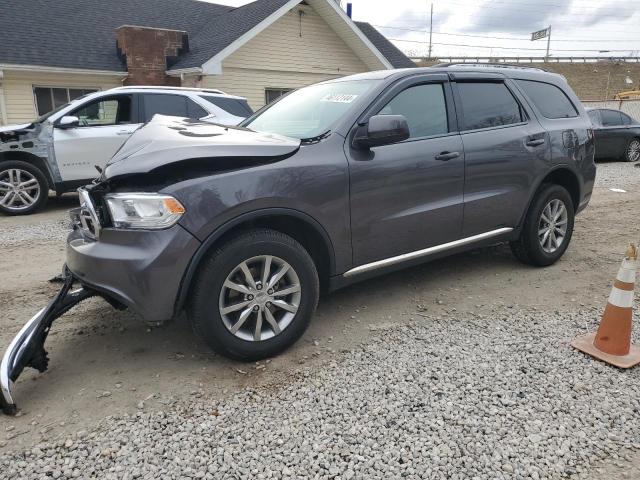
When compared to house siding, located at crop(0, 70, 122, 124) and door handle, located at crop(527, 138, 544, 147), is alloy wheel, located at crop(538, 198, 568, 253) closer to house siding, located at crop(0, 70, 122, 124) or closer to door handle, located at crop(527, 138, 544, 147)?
door handle, located at crop(527, 138, 544, 147)

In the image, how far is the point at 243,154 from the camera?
296 cm

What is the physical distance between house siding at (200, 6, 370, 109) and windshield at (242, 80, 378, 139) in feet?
33.1

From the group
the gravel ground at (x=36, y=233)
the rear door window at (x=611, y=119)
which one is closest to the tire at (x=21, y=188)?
the gravel ground at (x=36, y=233)

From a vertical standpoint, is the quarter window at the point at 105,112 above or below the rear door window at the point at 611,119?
above

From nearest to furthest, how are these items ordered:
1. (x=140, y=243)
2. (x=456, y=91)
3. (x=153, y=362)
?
(x=140, y=243), (x=153, y=362), (x=456, y=91)

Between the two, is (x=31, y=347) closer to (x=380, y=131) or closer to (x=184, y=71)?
(x=380, y=131)

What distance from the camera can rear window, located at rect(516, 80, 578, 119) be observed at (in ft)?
15.6

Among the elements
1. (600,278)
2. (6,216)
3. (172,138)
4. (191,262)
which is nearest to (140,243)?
(191,262)

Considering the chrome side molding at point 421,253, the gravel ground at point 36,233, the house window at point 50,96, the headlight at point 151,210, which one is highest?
the house window at point 50,96

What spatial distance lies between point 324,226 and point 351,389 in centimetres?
106

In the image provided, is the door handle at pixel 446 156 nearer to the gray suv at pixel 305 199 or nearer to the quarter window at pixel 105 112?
the gray suv at pixel 305 199

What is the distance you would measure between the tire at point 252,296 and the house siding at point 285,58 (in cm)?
1169

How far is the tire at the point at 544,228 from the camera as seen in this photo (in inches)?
183

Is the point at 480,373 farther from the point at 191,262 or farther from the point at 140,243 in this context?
the point at 140,243
